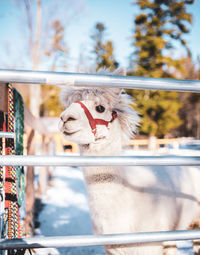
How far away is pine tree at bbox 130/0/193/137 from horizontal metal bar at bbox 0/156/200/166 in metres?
16.1

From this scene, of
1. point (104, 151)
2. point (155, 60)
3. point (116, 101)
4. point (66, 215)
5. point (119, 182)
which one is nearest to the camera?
point (119, 182)

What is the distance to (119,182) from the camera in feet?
5.55

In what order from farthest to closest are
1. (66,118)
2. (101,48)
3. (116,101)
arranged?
(101,48), (116,101), (66,118)

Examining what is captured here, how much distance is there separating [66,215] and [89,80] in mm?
3622

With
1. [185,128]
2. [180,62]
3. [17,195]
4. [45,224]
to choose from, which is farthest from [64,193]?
[185,128]

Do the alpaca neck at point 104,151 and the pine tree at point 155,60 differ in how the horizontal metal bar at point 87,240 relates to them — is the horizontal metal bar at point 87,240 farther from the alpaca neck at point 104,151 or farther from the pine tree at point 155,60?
the pine tree at point 155,60

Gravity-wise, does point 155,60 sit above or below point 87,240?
above

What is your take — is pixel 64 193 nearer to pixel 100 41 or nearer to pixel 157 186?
pixel 157 186

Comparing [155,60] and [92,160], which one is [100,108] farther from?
[155,60]

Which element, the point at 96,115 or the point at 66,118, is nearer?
the point at 66,118

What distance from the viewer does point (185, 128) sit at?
101 ft

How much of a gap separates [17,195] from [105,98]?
1.17 metres

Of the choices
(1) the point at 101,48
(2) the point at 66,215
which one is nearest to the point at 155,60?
(1) the point at 101,48

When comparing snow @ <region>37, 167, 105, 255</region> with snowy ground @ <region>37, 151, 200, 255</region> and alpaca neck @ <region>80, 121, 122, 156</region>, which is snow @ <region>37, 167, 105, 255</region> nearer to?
snowy ground @ <region>37, 151, 200, 255</region>
